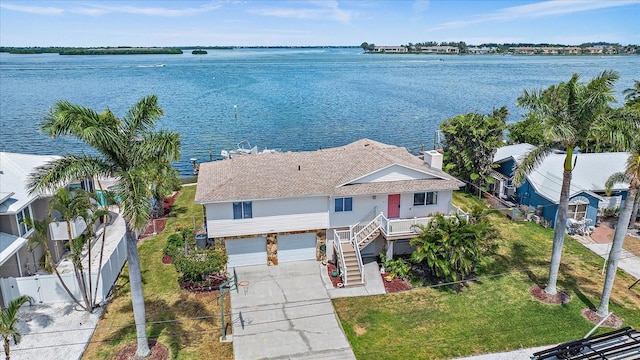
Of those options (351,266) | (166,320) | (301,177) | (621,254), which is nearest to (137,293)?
(166,320)

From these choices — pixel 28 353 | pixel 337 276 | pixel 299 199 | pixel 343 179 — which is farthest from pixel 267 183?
pixel 28 353

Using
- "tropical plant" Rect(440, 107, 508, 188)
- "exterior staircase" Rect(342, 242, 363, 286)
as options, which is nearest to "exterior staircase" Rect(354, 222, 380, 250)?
"exterior staircase" Rect(342, 242, 363, 286)

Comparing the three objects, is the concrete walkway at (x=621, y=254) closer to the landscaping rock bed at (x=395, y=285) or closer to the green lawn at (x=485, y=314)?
the green lawn at (x=485, y=314)

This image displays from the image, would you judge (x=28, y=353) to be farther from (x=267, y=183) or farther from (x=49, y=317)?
(x=267, y=183)

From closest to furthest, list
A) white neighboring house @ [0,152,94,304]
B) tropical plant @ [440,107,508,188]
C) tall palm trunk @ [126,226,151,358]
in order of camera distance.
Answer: tall palm trunk @ [126,226,151,358] < white neighboring house @ [0,152,94,304] < tropical plant @ [440,107,508,188]

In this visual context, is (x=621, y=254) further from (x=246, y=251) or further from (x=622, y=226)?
(x=246, y=251)

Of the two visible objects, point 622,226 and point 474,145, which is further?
point 474,145

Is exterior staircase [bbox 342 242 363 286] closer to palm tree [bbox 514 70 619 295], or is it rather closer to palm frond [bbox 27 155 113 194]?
palm tree [bbox 514 70 619 295]
